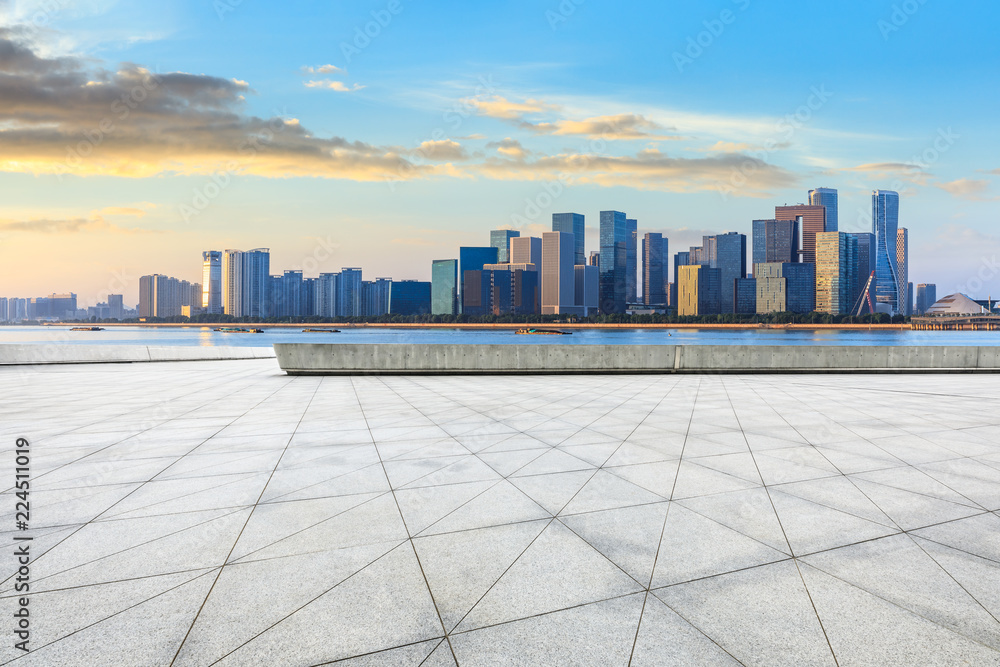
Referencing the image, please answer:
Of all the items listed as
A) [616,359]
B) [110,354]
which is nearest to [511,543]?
[616,359]

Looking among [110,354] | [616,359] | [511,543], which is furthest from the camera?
[110,354]

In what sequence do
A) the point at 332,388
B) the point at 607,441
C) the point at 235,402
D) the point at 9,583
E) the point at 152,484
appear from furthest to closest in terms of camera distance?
the point at 332,388
the point at 235,402
the point at 607,441
the point at 152,484
the point at 9,583

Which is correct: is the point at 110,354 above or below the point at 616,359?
below

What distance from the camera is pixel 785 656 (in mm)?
3377

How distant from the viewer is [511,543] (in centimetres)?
494

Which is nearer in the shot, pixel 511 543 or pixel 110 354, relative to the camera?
pixel 511 543

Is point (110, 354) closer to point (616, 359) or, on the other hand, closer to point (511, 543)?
point (616, 359)

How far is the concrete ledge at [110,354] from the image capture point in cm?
2509

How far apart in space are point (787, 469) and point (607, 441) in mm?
2590

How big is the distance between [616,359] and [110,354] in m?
23.8

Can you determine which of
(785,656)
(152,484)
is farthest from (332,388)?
(785,656)

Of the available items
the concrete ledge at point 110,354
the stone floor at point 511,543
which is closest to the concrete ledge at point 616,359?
the stone floor at point 511,543

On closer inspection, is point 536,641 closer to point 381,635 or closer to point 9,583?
point 381,635

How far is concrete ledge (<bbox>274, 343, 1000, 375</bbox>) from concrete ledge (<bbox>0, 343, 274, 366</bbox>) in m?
11.5
